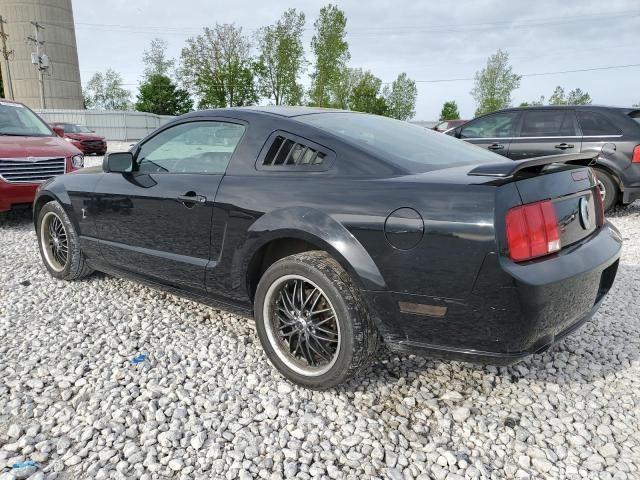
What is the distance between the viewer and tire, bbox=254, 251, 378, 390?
2217 mm

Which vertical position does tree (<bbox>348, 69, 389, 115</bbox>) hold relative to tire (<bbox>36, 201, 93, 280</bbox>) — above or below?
above

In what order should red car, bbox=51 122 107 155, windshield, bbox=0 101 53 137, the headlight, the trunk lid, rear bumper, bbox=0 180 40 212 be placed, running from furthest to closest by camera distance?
1. red car, bbox=51 122 107 155
2. windshield, bbox=0 101 53 137
3. the headlight
4. rear bumper, bbox=0 180 40 212
5. the trunk lid

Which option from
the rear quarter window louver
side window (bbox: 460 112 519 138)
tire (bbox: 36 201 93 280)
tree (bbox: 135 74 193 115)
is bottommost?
tire (bbox: 36 201 93 280)

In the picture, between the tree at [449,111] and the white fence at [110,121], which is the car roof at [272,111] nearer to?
the white fence at [110,121]

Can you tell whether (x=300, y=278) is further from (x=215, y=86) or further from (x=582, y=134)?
(x=215, y=86)

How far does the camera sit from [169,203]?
2.93m

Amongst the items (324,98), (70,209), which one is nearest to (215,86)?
(324,98)

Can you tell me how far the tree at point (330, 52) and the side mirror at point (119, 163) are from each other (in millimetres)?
35634

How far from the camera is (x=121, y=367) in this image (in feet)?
8.81

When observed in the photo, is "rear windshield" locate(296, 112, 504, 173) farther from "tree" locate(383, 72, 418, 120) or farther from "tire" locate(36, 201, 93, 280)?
"tree" locate(383, 72, 418, 120)

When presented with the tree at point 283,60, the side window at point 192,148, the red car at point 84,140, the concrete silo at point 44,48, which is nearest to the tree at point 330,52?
the tree at point 283,60

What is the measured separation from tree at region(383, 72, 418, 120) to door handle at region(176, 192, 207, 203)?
52.2 m

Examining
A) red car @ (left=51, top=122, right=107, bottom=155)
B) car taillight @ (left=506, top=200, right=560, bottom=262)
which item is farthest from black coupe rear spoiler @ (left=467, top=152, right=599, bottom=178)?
red car @ (left=51, top=122, right=107, bottom=155)

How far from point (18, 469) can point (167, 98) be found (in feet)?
167
